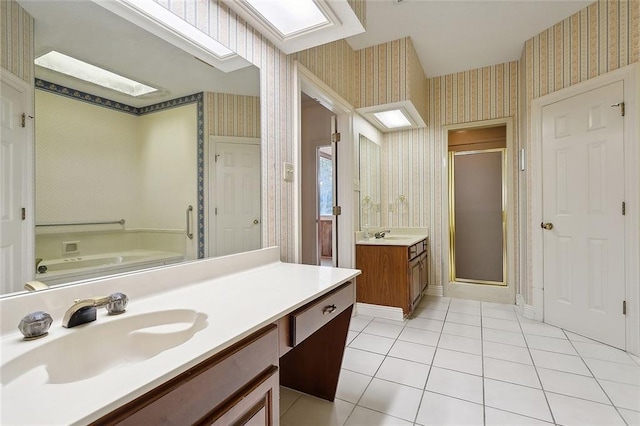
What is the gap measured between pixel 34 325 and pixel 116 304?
189 millimetres

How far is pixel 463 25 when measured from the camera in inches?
112

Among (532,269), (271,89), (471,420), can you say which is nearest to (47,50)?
(271,89)

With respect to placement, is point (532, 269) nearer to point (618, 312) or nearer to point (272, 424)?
point (618, 312)

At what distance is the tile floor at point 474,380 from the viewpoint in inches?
62.9

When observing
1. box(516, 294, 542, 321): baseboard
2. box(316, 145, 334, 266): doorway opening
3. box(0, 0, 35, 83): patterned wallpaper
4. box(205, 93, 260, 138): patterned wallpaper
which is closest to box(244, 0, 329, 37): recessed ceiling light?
box(205, 93, 260, 138): patterned wallpaper

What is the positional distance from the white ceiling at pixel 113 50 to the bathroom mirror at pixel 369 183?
227 centimetres

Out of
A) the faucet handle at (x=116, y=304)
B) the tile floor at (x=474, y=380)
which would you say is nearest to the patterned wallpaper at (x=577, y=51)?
the tile floor at (x=474, y=380)

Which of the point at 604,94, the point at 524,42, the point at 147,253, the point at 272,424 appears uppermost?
the point at 524,42

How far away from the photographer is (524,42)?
124 inches

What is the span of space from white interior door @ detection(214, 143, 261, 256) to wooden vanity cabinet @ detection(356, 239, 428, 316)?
1663mm

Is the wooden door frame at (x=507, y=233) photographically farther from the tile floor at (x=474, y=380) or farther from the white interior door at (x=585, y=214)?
the tile floor at (x=474, y=380)

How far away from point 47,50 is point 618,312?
3762 millimetres

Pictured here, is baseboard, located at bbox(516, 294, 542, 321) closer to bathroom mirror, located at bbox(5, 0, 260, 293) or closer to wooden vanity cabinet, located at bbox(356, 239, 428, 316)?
wooden vanity cabinet, located at bbox(356, 239, 428, 316)

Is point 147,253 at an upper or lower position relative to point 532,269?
upper
